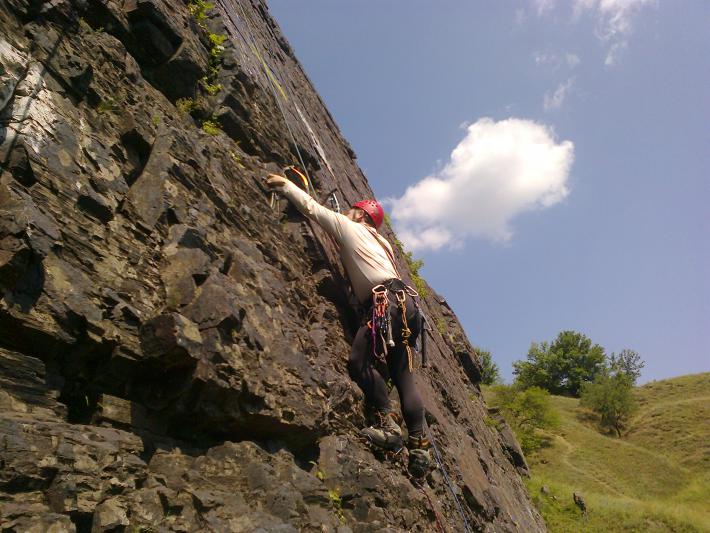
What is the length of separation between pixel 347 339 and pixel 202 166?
2.60 meters

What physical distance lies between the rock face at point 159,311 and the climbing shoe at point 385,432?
0.18m

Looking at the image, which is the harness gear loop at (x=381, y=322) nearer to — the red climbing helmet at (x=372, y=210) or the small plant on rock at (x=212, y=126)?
the red climbing helmet at (x=372, y=210)

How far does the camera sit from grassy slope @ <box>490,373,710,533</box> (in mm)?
15992

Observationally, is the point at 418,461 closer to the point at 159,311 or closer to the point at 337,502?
the point at 337,502

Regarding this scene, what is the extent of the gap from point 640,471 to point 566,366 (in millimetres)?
40568

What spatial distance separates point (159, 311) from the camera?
11.9 feet

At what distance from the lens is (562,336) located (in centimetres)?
7362

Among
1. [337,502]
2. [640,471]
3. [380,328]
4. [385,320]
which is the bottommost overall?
[337,502]

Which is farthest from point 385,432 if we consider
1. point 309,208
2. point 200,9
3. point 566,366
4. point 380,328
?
point 566,366

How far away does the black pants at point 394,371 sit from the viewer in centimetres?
576

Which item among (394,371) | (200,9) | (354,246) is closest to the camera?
(394,371)

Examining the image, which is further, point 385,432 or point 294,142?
point 294,142

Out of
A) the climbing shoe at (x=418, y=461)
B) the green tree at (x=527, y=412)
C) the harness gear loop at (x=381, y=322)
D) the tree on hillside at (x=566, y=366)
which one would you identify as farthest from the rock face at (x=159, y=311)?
the tree on hillside at (x=566, y=366)

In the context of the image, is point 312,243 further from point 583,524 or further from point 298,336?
point 583,524
